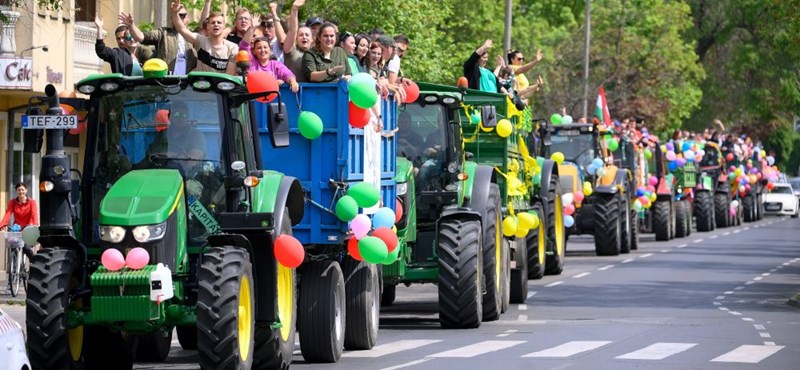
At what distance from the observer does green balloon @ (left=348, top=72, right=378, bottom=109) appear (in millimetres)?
17397

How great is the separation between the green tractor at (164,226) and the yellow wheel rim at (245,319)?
0.01 meters

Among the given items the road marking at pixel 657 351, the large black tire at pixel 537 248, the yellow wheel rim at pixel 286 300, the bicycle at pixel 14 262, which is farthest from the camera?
the large black tire at pixel 537 248

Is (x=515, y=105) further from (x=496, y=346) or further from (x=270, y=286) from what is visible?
(x=270, y=286)

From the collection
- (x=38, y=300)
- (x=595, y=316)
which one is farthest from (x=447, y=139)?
(x=38, y=300)

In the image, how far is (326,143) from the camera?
17.6 meters

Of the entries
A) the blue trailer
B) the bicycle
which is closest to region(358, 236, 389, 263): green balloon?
the blue trailer

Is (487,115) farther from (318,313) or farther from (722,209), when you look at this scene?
(722,209)

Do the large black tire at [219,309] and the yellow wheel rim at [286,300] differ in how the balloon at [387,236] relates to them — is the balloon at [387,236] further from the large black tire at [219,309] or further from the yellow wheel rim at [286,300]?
the large black tire at [219,309]

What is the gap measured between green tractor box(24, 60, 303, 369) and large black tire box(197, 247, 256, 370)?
1cm

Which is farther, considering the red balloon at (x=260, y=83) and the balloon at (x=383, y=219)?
the balloon at (x=383, y=219)

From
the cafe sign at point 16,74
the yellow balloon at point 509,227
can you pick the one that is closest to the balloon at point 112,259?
the yellow balloon at point 509,227

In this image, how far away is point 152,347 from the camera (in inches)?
711

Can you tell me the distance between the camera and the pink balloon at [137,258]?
47.5 feet

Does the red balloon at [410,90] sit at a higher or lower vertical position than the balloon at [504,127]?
higher
